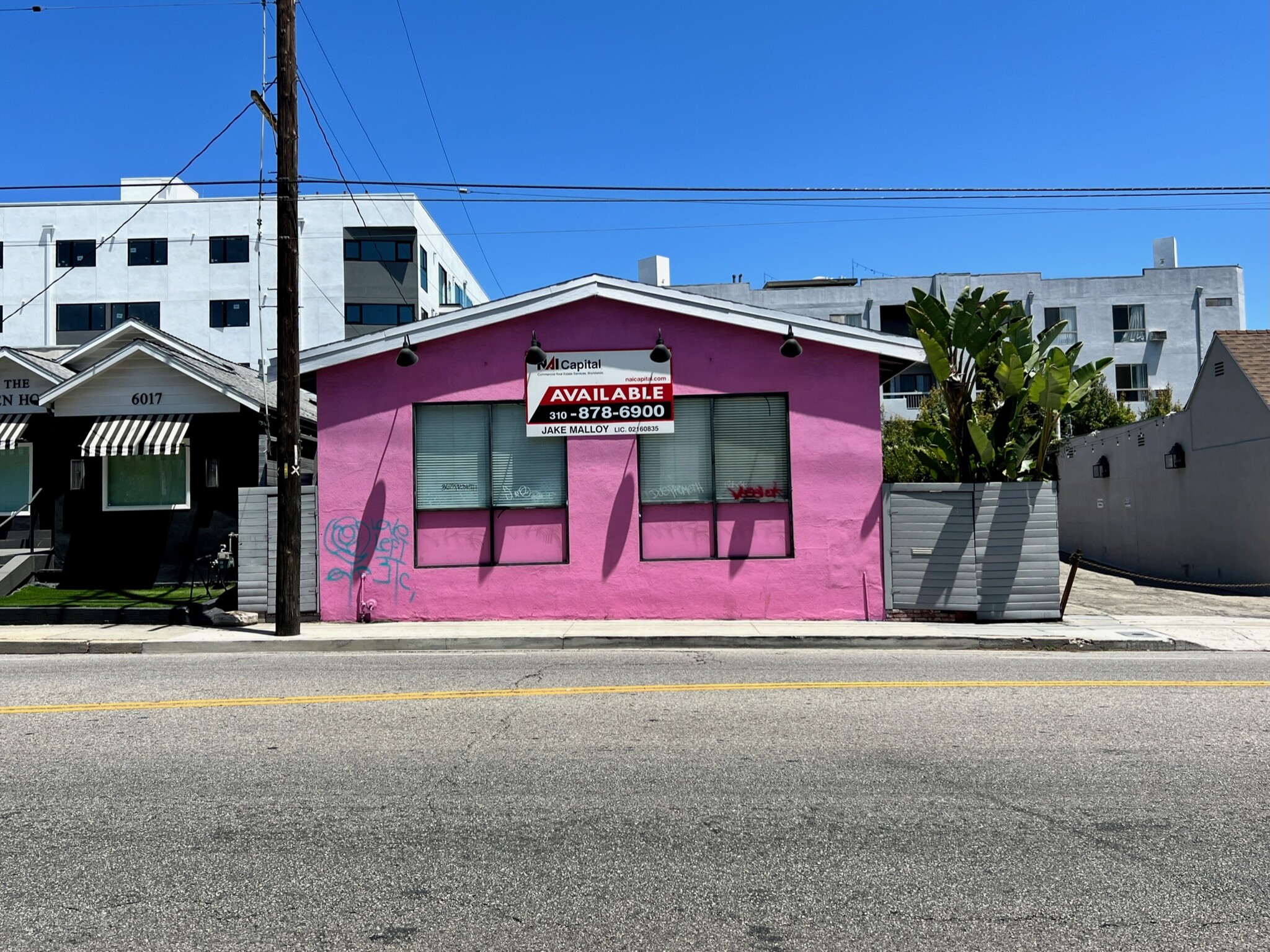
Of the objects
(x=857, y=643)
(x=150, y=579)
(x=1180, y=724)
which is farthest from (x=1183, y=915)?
(x=150, y=579)

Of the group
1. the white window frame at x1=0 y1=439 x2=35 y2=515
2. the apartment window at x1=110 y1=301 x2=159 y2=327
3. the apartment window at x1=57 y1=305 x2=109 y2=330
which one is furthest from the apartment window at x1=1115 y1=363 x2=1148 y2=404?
the apartment window at x1=57 y1=305 x2=109 y2=330

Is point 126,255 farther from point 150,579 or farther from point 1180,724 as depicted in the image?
point 1180,724

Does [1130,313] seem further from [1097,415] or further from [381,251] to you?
[381,251]

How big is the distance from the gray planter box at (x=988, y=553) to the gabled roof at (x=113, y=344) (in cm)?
1399

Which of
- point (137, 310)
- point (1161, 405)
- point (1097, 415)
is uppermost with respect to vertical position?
point (137, 310)

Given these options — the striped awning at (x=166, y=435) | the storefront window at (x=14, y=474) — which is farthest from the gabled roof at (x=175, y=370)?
the storefront window at (x=14, y=474)

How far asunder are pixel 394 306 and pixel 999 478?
3655 cm

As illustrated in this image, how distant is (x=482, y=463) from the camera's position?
1477 cm

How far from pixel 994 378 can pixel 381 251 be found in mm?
36773

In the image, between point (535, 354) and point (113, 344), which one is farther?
point (113, 344)

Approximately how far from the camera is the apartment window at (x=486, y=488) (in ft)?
48.0

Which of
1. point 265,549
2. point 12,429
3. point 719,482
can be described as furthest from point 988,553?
point 12,429

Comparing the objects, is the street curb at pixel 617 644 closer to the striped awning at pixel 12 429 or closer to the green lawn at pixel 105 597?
the green lawn at pixel 105 597

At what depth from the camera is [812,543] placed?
47.9 ft
